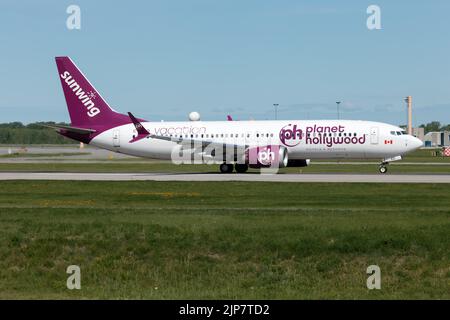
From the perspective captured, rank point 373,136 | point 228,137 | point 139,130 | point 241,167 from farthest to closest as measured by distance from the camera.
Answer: point 228,137, point 241,167, point 139,130, point 373,136

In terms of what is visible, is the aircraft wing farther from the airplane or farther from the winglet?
the winglet

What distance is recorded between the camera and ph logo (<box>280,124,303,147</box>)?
57.7 m

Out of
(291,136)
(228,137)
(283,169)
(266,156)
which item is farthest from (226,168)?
(283,169)

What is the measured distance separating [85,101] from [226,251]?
42.3 m

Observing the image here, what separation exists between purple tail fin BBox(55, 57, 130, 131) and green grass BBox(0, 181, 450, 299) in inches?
1266

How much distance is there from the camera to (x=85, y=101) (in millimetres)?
62438

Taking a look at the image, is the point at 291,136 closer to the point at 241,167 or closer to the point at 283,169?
the point at 241,167

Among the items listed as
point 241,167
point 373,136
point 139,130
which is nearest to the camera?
point 373,136

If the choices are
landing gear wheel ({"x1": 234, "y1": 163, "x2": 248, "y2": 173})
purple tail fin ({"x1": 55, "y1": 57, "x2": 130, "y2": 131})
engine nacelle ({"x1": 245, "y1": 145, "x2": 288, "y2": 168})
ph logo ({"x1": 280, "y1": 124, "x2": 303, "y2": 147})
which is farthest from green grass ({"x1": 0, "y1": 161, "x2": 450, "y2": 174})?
purple tail fin ({"x1": 55, "y1": 57, "x2": 130, "y2": 131})

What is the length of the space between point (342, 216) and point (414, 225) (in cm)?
326

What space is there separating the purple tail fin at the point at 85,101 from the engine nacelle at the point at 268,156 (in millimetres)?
12222

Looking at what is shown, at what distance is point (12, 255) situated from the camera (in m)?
22.3
